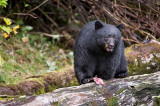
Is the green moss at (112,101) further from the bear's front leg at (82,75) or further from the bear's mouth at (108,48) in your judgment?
the bear's front leg at (82,75)

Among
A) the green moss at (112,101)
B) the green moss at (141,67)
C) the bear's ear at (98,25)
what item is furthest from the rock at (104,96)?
the green moss at (141,67)

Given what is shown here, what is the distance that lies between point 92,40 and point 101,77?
2.48 ft

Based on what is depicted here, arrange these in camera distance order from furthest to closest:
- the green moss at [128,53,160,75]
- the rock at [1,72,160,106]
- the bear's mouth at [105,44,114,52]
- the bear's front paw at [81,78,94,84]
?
the green moss at [128,53,160,75], the bear's front paw at [81,78,94,84], the bear's mouth at [105,44,114,52], the rock at [1,72,160,106]

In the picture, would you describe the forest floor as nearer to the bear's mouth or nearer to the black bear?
the black bear

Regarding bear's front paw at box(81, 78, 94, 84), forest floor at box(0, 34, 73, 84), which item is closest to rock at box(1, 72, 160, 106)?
bear's front paw at box(81, 78, 94, 84)

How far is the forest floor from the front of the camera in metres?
6.46

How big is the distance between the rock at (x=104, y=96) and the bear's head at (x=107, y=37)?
632 mm

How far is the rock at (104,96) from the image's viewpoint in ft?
12.7

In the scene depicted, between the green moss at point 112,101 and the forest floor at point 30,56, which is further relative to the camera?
the forest floor at point 30,56

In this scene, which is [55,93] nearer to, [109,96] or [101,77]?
[109,96]

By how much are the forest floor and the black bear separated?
60.1 inches

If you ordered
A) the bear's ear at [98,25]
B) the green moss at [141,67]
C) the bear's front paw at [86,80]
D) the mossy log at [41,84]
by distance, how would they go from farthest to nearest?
the green moss at [141,67]
the bear's front paw at [86,80]
the mossy log at [41,84]
the bear's ear at [98,25]

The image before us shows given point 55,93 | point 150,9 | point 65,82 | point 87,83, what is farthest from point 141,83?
point 150,9

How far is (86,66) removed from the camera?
5.11 m
